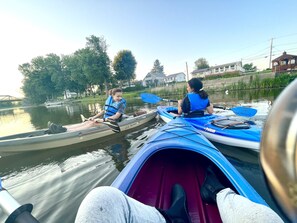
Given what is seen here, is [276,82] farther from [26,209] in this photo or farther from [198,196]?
Result: [26,209]

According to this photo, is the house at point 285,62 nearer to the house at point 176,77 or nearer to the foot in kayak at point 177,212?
the house at point 176,77

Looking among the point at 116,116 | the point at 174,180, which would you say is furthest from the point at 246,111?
the point at 116,116

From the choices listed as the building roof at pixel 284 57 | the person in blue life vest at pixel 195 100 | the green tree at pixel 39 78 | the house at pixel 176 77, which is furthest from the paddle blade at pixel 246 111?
the house at pixel 176 77

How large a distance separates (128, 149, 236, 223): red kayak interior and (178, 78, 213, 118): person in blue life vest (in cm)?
175

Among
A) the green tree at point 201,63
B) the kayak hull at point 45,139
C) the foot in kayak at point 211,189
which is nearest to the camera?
the foot in kayak at point 211,189

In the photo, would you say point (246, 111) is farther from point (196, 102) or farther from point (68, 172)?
point (68, 172)

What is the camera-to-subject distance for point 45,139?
434cm

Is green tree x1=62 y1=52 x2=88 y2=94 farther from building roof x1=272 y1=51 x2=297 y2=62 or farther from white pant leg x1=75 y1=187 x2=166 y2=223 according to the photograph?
building roof x1=272 y1=51 x2=297 y2=62

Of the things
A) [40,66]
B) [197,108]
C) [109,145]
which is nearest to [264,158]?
[197,108]

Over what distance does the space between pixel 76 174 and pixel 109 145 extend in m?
1.67

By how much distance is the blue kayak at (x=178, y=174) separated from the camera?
1.69m

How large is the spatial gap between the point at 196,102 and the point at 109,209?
3.75m

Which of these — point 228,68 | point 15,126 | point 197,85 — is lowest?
point 15,126

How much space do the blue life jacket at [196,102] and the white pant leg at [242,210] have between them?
2906 mm
